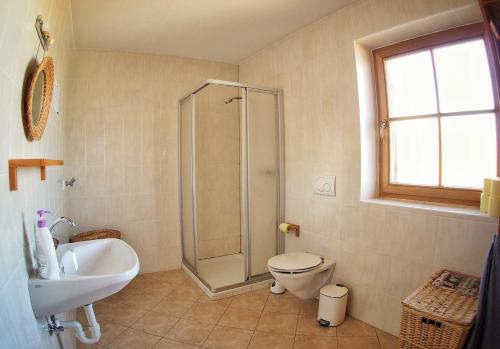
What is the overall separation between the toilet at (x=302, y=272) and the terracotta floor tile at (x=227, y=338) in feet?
1.45

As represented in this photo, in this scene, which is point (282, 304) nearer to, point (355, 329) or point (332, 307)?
point (332, 307)

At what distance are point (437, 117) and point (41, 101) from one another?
7.39 feet

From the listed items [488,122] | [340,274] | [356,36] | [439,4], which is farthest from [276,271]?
[439,4]

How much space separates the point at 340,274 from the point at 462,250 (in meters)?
0.88

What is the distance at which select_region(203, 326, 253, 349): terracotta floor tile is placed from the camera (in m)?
1.83

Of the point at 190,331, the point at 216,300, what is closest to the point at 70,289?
the point at 190,331

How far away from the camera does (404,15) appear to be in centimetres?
174

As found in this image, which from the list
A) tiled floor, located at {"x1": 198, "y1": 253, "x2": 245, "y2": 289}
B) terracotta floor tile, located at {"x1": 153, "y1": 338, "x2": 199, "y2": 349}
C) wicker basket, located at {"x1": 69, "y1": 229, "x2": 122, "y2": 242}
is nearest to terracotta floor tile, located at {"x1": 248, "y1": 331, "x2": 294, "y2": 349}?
terracotta floor tile, located at {"x1": 153, "y1": 338, "x2": 199, "y2": 349}

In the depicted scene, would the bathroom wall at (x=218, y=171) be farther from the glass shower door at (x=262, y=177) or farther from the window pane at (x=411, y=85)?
the window pane at (x=411, y=85)

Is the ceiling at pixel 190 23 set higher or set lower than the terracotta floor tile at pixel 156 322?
higher

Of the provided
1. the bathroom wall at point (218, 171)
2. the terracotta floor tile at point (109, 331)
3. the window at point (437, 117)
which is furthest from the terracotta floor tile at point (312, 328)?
the bathroom wall at point (218, 171)

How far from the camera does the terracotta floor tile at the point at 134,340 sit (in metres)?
1.83

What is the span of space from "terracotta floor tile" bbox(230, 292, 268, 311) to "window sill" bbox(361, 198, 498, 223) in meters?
1.20

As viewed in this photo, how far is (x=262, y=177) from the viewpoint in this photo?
8.70ft
